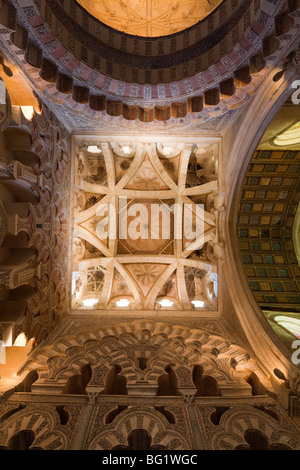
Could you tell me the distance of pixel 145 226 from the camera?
30.3 feet

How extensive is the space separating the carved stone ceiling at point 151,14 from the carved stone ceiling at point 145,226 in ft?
9.07

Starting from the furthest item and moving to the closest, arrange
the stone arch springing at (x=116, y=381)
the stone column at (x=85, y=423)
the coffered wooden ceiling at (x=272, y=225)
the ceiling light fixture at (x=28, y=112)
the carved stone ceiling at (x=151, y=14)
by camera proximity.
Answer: the coffered wooden ceiling at (x=272, y=225)
the carved stone ceiling at (x=151, y=14)
the ceiling light fixture at (x=28, y=112)
the stone arch springing at (x=116, y=381)
the stone column at (x=85, y=423)

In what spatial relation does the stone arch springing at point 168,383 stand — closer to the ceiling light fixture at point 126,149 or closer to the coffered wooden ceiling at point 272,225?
the coffered wooden ceiling at point 272,225

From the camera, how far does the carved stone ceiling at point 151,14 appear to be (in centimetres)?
610

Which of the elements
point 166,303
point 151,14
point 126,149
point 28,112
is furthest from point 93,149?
point 166,303

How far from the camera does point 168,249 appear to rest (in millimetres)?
9086

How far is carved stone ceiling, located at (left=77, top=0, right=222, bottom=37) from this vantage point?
610 cm

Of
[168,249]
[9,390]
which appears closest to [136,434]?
[9,390]

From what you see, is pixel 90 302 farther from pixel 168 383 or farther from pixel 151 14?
pixel 151 14

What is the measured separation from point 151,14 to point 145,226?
5.87 m

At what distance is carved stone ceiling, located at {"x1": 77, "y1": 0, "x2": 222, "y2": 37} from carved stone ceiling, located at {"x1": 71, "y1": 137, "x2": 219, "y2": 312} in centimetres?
276

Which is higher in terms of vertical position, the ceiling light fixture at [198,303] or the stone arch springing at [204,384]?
the ceiling light fixture at [198,303]

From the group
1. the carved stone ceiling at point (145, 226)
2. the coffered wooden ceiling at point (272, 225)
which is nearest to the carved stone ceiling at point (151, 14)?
the carved stone ceiling at point (145, 226)
